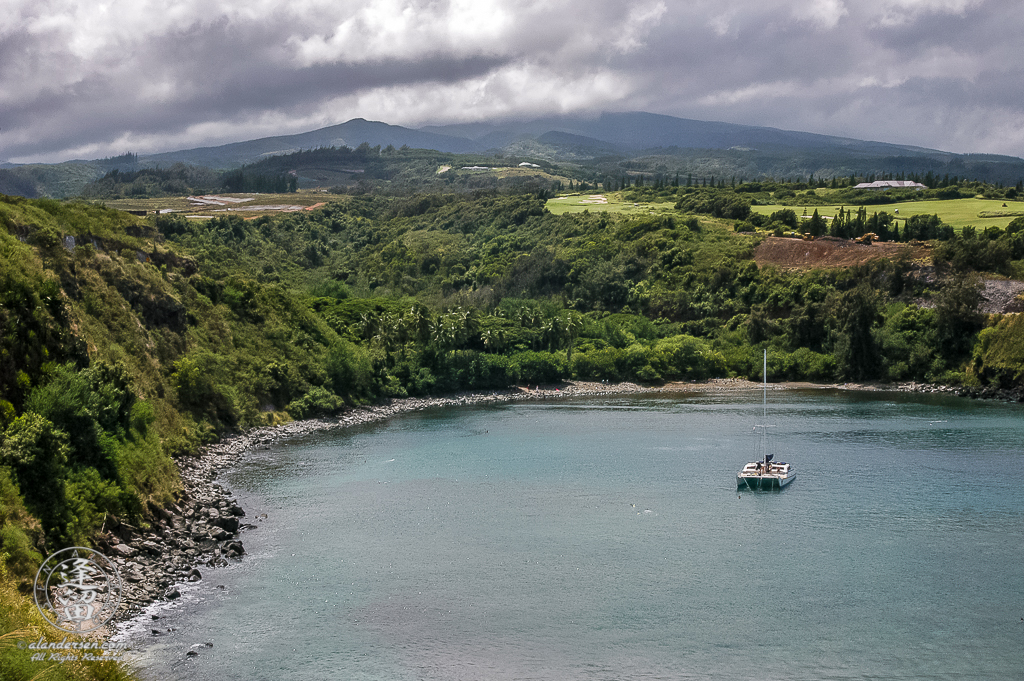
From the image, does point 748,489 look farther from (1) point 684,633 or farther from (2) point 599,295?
(2) point 599,295

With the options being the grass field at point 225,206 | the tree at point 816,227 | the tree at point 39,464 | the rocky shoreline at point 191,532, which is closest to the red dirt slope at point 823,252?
the tree at point 816,227

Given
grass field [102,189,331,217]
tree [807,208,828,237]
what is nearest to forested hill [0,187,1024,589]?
tree [807,208,828,237]

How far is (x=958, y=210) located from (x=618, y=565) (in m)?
117

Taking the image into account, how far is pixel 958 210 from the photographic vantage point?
5349 inches

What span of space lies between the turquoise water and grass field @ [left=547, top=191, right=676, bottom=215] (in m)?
94.4

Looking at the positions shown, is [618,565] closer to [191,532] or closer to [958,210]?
[191,532]

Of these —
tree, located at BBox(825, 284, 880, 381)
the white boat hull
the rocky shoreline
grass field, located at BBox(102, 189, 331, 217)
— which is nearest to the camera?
the rocky shoreline

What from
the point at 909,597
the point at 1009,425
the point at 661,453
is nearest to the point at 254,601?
the point at 909,597

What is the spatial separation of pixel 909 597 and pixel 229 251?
109861 mm

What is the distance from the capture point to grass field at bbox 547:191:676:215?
527ft

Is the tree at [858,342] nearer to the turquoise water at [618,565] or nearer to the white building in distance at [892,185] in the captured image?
the turquoise water at [618,565]

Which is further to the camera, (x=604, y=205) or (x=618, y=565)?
(x=604, y=205)

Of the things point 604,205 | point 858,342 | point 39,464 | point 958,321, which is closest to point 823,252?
point 858,342

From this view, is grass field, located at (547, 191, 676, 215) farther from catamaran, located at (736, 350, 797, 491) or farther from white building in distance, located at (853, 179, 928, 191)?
catamaran, located at (736, 350, 797, 491)
